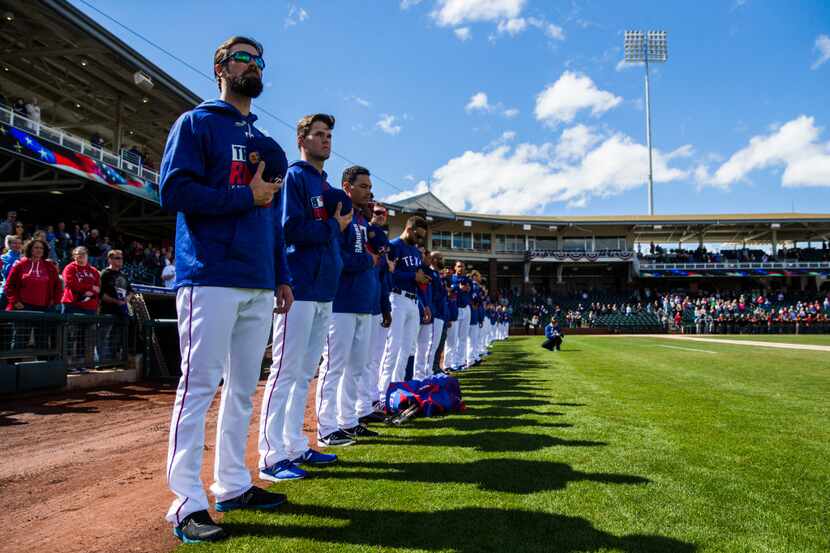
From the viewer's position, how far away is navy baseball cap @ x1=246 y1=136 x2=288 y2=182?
9.74 ft

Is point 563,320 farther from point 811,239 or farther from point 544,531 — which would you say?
point 544,531

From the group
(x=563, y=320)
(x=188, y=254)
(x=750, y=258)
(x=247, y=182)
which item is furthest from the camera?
(x=750, y=258)

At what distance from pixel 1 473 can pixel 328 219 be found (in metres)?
2.98

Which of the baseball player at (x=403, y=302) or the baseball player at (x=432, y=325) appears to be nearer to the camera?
the baseball player at (x=403, y=302)

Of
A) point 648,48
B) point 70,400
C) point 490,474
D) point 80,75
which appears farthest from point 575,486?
point 648,48

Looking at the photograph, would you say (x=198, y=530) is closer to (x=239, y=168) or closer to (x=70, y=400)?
(x=239, y=168)

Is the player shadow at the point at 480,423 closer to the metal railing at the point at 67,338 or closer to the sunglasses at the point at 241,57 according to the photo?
the sunglasses at the point at 241,57

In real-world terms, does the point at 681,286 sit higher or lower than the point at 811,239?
lower

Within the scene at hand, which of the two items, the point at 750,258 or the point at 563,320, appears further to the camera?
the point at 750,258

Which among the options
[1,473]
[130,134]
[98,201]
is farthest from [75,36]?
[1,473]

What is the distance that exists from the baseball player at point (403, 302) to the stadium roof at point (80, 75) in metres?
15.2

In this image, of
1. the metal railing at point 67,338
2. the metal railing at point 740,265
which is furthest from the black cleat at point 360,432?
the metal railing at point 740,265

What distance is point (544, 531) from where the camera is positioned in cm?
253

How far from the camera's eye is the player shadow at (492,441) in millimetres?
4262
